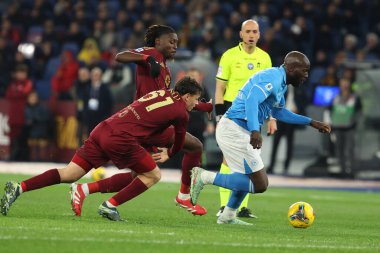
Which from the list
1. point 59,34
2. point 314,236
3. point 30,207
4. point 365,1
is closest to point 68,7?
point 59,34

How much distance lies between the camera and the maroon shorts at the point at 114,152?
11141 millimetres

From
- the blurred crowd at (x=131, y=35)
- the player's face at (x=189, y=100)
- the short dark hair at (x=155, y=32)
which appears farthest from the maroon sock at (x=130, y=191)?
the blurred crowd at (x=131, y=35)

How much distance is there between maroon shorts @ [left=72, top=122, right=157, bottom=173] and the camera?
36.6ft

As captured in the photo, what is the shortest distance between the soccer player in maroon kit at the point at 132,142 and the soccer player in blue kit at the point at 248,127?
0.48 metres

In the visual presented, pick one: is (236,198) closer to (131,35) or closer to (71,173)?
(71,173)

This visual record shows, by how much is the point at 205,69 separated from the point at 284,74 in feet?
43.6

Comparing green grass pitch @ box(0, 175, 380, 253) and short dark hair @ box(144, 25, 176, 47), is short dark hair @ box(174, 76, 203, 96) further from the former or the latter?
green grass pitch @ box(0, 175, 380, 253)

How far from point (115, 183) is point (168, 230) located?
1.79 meters

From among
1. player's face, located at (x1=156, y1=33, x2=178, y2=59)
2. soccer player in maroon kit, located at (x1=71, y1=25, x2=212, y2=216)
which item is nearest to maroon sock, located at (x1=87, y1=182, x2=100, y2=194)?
soccer player in maroon kit, located at (x1=71, y1=25, x2=212, y2=216)

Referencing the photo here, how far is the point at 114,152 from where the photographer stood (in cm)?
1117

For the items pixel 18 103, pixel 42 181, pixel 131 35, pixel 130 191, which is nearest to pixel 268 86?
pixel 130 191

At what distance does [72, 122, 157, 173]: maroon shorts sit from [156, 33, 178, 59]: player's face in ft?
4.80

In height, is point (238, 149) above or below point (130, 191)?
above

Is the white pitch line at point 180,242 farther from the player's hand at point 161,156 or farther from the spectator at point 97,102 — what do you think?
the spectator at point 97,102
